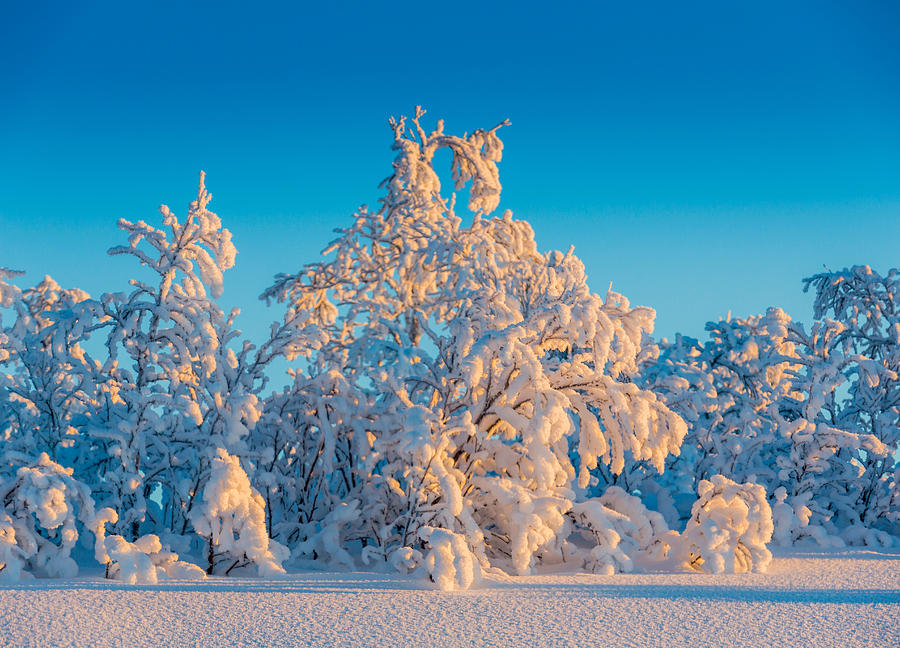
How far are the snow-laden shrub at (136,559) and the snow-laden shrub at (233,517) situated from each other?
0.82ft

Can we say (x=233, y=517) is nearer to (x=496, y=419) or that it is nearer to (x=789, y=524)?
(x=496, y=419)

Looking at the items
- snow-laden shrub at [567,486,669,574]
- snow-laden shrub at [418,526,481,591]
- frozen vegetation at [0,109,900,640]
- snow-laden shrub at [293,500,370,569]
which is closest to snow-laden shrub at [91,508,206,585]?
frozen vegetation at [0,109,900,640]

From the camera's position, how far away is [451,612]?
455 centimetres

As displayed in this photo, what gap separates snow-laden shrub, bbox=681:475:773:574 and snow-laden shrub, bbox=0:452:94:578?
4305mm

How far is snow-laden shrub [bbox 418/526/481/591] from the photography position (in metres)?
5.11

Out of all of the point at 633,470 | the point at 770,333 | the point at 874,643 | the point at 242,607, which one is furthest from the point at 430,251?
the point at 874,643

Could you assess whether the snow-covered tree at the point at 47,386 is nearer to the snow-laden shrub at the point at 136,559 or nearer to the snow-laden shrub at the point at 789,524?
the snow-laden shrub at the point at 136,559

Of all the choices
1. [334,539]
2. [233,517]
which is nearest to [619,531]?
[334,539]

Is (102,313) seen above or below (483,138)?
below

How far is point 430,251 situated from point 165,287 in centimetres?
405

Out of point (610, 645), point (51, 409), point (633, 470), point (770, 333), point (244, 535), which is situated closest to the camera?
point (610, 645)

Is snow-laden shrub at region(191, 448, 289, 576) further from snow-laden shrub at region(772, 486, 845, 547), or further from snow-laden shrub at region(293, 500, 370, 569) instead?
snow-laden shrub at region(772, 486, 845, 547)

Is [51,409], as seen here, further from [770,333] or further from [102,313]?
[770,333]

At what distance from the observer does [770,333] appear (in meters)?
9.60
